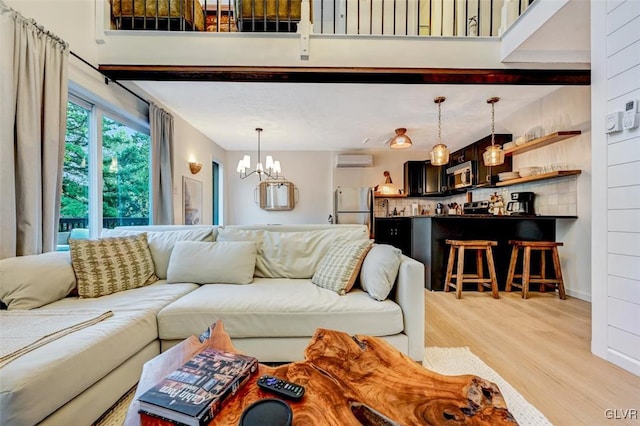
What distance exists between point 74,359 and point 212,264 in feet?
3.49

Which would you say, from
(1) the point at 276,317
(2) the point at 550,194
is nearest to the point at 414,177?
(2) the point at 550,194

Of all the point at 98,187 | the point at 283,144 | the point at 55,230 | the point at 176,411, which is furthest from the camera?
the point at 283,144

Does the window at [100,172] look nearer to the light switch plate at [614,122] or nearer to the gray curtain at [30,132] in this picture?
the gray curtain at [30,132]

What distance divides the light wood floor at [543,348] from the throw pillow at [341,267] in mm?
831

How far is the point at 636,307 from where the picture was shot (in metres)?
1.67

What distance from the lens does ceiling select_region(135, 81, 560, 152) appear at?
3295mm

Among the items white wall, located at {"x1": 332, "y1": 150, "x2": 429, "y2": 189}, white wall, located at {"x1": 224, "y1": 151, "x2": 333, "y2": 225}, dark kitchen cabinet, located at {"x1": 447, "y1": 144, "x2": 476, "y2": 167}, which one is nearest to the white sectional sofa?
dark kitchen cabinet, located at {"x1": 447, "y1": 144, "x2": 476, "y2": 167}

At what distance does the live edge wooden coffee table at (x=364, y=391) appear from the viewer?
698 mm

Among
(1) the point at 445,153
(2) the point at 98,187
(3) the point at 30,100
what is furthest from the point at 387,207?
(3) the point at 30,100

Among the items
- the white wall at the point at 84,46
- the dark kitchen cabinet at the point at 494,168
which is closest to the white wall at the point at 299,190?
the white wall at the point at 84,46

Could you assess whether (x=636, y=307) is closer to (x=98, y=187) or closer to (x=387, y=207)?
(x=98, y=187)

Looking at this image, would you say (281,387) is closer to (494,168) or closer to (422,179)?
(494,168)

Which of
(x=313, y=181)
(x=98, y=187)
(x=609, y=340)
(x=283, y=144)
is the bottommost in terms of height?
(x=609, y=340)

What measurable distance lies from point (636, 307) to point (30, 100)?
4.10 m
